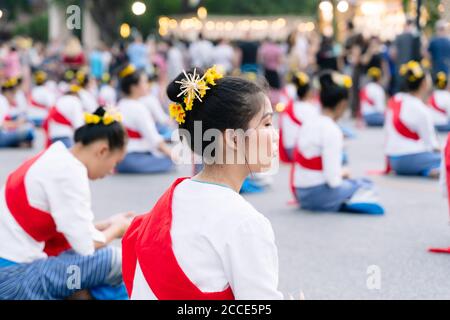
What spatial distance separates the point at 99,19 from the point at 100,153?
22805 millimetres

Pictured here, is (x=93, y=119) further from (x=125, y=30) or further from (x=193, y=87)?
(x=125, y=30)

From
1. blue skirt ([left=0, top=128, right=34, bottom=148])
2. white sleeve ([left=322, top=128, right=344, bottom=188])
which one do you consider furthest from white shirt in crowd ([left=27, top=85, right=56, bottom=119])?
white sleeve ([left=322, top=128, right=344, bottom=188])

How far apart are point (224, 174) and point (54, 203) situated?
4.63 feet

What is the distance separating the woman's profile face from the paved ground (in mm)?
1826

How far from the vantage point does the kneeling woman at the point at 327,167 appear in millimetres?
5539

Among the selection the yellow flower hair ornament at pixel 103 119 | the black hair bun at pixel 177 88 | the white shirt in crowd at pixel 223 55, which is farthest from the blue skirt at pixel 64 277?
the white shirt in crowd at pixel 223 55

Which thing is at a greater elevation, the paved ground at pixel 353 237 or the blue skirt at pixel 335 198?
the blue skirt at pixel 335 198

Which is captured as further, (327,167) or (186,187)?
(327,167)

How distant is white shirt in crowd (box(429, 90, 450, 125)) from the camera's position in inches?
376

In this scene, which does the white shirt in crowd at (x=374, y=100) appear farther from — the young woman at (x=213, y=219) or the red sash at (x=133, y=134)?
the young woman at (x=213, y=219)

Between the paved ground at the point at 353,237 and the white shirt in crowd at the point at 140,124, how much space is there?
33 cm

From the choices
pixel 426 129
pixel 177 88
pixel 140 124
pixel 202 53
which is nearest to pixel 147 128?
pixel 140 124

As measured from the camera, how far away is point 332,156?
18.1 feet
